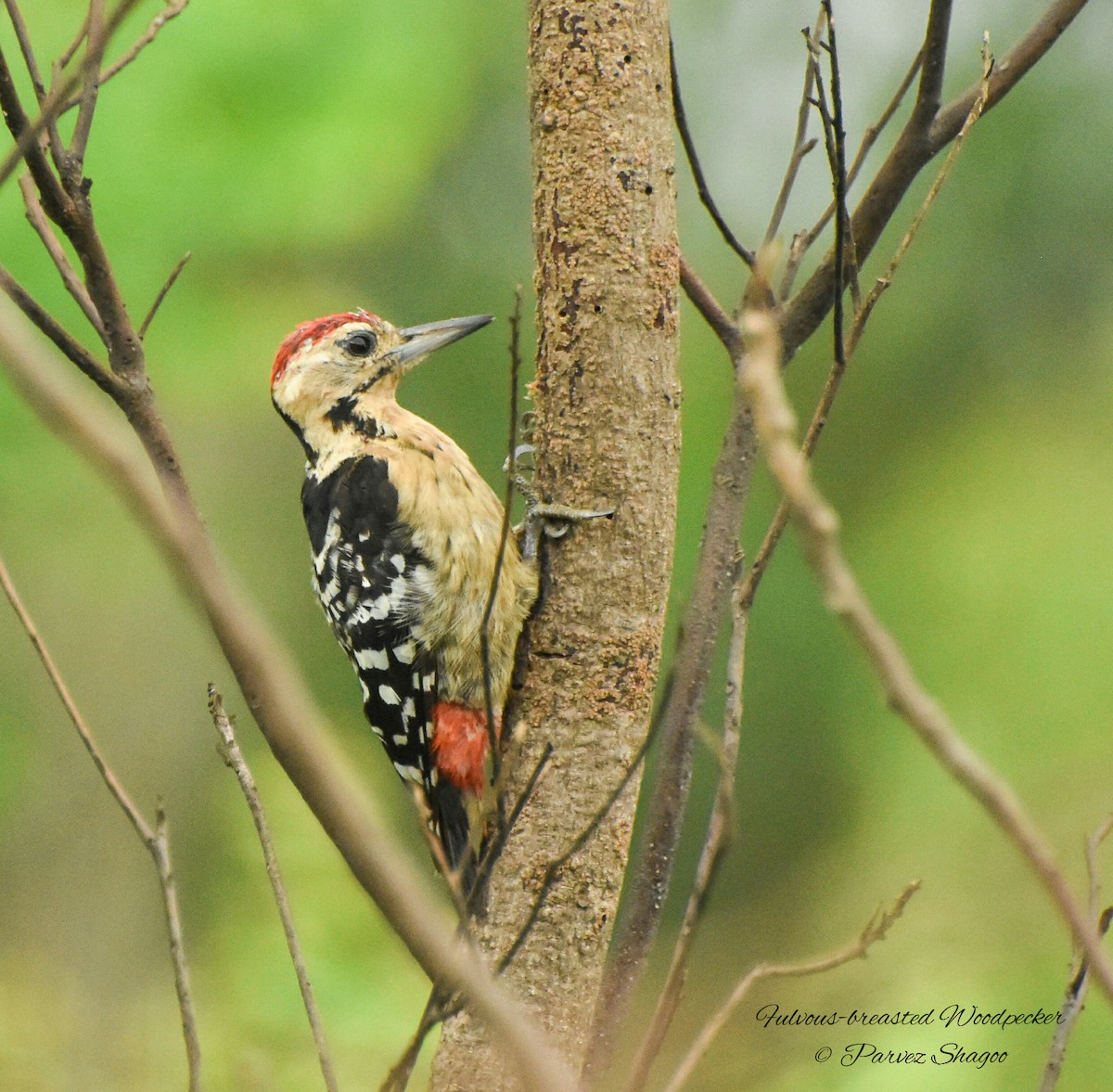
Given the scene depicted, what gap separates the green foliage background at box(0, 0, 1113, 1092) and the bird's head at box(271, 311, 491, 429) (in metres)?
1.80

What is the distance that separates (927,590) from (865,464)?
1188 millimetres

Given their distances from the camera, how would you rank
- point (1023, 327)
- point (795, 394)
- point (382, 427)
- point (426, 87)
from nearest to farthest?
point (382, 427) → point (426, 87) → point (795, 394) → point (1023, 327)

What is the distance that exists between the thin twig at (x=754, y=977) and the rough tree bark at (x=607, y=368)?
626mm

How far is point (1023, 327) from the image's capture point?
8305 millimetres

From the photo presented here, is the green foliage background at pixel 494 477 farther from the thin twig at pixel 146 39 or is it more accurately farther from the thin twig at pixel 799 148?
the thin twig at pixel 799 148

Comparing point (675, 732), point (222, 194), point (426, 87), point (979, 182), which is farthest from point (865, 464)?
point (675, 732)

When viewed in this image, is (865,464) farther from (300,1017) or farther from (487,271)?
(300,1017)

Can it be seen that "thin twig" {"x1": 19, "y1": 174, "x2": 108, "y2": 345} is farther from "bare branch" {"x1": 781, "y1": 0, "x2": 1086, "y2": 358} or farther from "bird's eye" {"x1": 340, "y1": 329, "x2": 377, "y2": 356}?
"bird's eye" {"x1": 340, "y1": 329, "x2": 377, "y2": 356}

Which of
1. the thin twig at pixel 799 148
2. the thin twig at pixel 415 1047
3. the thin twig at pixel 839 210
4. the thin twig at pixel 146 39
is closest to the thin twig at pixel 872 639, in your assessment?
the thin twig at pixel 415 1047

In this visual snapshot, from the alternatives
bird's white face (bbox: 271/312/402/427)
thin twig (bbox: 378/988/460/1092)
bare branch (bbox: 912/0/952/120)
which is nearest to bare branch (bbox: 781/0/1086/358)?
bare branch (bbox: 912/0/952/120)

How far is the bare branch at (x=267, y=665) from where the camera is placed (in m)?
0.51

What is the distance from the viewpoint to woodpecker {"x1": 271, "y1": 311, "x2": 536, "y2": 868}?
112 inches

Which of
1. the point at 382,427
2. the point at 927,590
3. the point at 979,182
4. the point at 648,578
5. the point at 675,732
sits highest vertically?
the point at 979,182

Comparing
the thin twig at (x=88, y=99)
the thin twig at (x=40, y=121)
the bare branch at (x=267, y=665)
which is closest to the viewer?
the bare branch at (x=267, y=665)
